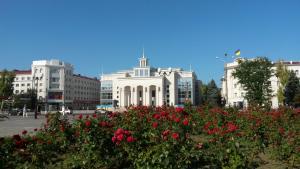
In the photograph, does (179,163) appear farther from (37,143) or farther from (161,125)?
(37,143)

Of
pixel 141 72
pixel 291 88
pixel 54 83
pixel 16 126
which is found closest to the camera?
pixel 16 126

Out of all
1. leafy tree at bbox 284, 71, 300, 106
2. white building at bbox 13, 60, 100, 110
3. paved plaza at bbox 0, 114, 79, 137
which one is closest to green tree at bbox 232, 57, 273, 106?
leafy tree at bbox 284, 71, 300, 106

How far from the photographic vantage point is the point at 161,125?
819 cm

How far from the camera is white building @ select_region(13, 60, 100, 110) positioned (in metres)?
130

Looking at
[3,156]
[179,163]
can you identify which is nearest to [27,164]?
[3,156]

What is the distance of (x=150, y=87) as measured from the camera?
127 m

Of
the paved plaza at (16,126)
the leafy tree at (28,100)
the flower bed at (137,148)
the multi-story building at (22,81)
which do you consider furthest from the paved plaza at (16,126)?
the multi-story building at (22,81)

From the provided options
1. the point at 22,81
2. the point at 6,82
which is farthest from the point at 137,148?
the point at 22,81

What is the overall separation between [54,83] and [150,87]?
40796 millimetres

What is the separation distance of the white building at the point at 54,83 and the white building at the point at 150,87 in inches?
669

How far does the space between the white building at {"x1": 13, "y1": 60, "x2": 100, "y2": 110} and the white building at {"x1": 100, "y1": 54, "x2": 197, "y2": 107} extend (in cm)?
1699

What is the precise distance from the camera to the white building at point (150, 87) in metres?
126

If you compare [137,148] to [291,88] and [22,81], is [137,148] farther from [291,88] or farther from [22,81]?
[22,81]

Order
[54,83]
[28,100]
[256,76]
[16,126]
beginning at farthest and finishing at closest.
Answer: [54,83] < [28,100] < [256,76] < [16,126]
